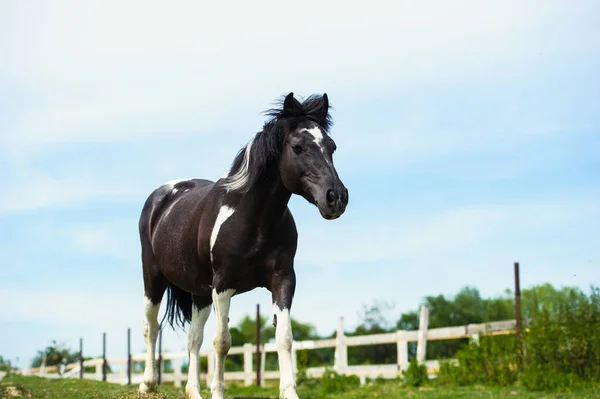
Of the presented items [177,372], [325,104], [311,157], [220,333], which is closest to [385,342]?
[177,372]

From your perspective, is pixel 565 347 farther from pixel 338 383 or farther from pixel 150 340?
pixel 150 340

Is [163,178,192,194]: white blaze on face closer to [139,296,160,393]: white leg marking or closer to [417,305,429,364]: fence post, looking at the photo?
[139,296,160,393]: white leg marking

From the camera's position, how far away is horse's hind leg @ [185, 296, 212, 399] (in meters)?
7.26

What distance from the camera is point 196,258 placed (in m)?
6.84

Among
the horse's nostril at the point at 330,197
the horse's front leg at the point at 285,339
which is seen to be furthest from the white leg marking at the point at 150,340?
the horse's nostril at the point at 330,197

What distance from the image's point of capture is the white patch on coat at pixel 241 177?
6.29 m

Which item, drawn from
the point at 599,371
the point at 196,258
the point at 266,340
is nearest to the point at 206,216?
the point at 196,258

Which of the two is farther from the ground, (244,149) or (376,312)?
(244,149)

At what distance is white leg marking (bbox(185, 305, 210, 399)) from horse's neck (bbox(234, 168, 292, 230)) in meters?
1.75

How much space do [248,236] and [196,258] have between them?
893mm

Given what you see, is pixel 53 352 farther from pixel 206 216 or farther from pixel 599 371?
pixel 206 216

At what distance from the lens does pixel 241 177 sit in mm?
6332

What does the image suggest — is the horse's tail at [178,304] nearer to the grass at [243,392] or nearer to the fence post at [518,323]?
the grass at [243,392]

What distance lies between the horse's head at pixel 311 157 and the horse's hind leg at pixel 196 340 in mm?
2120
